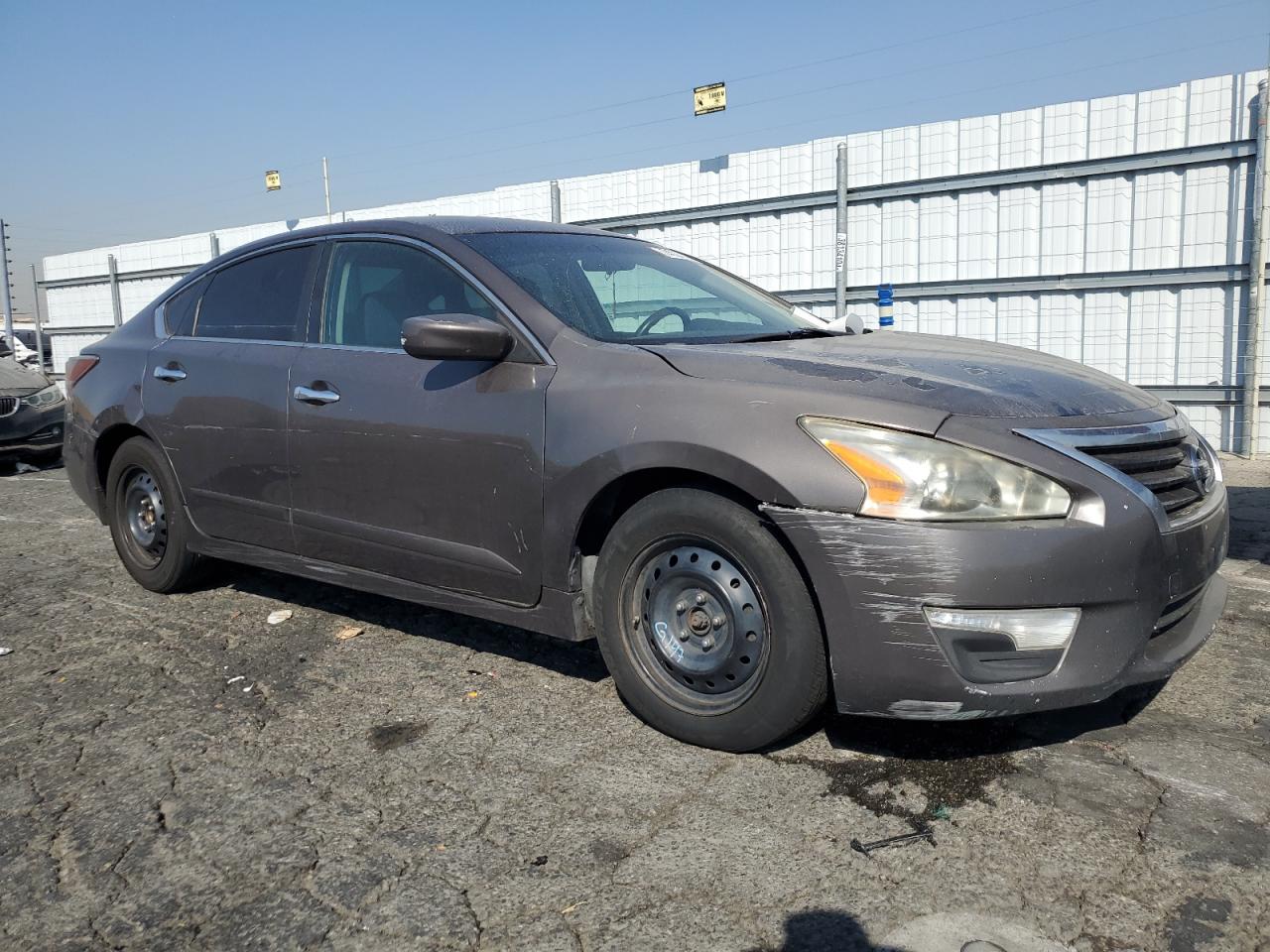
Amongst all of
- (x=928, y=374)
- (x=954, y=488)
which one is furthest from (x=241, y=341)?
(x=954, y=488)

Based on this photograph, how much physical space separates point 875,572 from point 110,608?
3581mm

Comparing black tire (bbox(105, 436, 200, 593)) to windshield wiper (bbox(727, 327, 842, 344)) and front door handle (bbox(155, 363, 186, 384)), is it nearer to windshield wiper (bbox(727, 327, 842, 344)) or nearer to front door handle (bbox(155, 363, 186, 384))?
front door handle (bbox(155, 363, 186, 384))

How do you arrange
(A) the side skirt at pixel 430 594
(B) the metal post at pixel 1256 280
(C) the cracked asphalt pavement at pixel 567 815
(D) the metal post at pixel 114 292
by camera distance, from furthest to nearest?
(D) the metal post at pixel 114 292 < (B) the metal post at pixel 1256 280 < (A) the side skirt at pixel 430 594 < (C) the cracked asphalt pavement at pixel 567 815

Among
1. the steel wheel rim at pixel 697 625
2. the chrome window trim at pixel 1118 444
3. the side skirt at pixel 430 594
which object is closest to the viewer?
the chrome window trim at pixel 1118 444

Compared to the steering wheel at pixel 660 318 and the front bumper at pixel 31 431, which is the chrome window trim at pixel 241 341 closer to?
the steering wheel at pixel 660 318

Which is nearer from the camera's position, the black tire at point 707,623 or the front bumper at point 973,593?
the front bumper at point 973,593

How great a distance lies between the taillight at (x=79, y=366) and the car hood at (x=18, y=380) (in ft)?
17.7

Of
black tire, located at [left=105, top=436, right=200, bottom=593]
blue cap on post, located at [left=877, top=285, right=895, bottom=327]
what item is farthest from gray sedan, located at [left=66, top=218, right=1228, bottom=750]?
blue cap on post, located at [left=877, top=285, right=895, bottom=327]

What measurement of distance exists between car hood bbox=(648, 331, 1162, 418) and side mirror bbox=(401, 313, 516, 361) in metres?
0.50

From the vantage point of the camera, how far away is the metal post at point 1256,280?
8.15 metres

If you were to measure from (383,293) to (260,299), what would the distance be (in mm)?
765

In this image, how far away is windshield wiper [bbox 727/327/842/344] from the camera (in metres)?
3.38

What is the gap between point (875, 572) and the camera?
248cm

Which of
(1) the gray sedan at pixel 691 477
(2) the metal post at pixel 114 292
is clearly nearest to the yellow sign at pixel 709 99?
(1) the gray sedan at pixel 691 477
